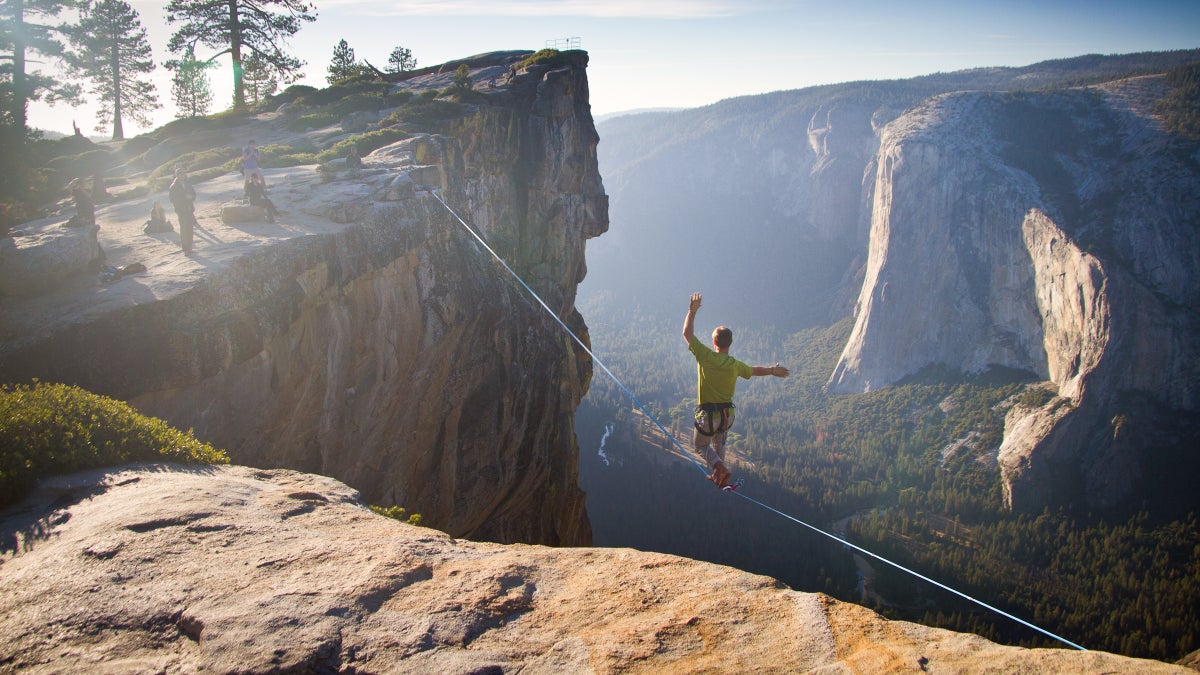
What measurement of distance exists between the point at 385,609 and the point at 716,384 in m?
5.88

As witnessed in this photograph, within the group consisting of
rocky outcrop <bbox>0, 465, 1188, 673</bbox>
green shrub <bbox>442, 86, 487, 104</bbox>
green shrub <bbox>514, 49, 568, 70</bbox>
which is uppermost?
green shrub <bbox>514, 49, 568, 70</bbox>

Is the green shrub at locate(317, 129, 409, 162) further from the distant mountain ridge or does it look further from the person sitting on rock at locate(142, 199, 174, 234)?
the distant mountain ridge

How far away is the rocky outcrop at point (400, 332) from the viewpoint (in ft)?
38.2

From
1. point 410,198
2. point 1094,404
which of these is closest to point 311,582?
point 410,198

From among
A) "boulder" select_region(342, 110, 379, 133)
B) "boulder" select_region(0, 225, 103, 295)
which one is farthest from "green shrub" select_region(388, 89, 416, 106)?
"boulder" select_region(0, 225, 103, 295)

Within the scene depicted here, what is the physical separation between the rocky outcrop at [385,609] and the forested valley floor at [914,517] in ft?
189

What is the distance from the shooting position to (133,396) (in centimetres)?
1077

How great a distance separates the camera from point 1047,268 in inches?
3551

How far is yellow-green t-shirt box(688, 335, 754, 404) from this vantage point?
9.70 m

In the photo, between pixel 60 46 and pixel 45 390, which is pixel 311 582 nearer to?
pixel 45 390

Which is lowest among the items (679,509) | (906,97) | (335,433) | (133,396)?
(679,509)

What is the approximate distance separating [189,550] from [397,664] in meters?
3.04

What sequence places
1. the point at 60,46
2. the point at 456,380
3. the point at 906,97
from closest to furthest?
the point at 456,380, the point at 60,46, the point at 906,97

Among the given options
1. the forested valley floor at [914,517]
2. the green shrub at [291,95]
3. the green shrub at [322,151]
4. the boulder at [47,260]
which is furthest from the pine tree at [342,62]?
the forested valley floor at [914,517]
